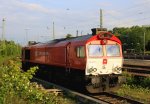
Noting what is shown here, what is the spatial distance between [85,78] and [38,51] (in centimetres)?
1142

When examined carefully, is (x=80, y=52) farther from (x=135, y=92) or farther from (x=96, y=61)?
(x=135, y=92)

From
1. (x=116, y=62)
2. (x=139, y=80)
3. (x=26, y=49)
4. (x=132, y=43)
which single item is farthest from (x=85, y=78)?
(x=132, y=43)

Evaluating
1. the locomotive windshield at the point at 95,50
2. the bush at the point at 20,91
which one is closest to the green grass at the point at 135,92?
the locomotive windshield at the point at 95,50

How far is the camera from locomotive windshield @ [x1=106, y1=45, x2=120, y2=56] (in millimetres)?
18359

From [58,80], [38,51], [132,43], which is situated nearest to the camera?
[58,80]

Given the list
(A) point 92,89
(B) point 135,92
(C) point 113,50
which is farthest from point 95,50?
(B) point 135,92

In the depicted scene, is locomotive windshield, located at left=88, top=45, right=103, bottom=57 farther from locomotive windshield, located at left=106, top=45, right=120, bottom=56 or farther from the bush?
the bush

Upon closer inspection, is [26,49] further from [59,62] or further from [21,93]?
[21,93]

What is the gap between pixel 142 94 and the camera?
56.6 ft

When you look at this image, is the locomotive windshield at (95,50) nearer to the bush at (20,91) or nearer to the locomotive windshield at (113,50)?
the locomotive windshield at (113,50)

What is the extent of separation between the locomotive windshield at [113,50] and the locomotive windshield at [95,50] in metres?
0.42

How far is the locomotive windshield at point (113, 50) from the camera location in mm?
18359

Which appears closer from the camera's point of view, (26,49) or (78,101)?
(78,101)

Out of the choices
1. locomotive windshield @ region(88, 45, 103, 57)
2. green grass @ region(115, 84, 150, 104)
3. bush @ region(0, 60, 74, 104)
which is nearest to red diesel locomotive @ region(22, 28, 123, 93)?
locomotive windshield @ region(88, 45, 103, 57)
